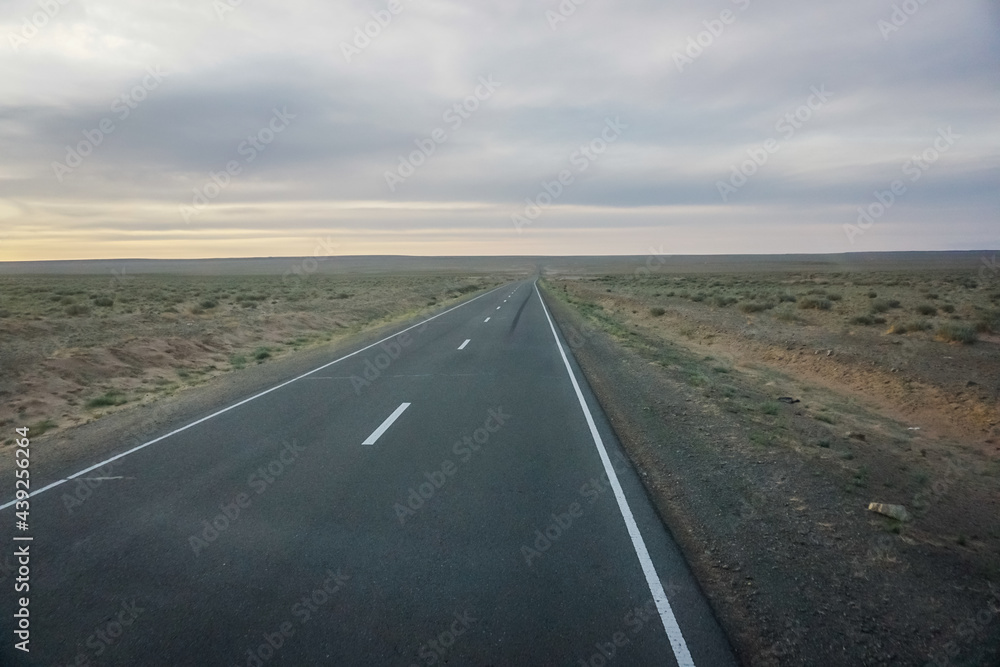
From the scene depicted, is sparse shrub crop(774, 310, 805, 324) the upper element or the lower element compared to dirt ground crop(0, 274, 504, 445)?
lower

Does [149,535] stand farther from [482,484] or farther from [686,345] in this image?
[686,345]

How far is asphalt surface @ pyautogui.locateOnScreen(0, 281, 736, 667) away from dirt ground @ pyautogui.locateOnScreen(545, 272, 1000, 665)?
524mm

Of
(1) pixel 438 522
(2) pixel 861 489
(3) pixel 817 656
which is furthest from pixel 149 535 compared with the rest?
(2) pixel 861 489

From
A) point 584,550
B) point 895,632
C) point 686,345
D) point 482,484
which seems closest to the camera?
point 895,632

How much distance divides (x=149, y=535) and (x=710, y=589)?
15.7ft

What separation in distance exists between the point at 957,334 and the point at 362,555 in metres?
20.3

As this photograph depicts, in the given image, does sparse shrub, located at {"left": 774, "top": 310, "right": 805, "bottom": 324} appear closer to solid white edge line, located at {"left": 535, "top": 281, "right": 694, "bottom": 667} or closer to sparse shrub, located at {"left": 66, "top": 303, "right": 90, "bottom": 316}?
solid white edge line, located at {"left": 535, "top": 281, "right": 694, "bottom": 667}

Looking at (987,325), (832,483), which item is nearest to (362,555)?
(832,483)

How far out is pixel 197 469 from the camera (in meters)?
7.58

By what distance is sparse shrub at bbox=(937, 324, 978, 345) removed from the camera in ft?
61.6

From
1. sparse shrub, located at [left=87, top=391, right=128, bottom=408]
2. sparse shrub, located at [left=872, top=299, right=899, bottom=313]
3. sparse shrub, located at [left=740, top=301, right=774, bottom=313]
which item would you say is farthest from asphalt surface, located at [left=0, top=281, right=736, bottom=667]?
sparse shrub, located at [left=740, top=301, right=774, bottom=313]

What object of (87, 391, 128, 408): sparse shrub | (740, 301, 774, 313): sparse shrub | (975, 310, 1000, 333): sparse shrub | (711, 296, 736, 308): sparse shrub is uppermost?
(87, 391, 128, 408): sparse shrub

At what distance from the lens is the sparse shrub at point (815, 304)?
3108cm

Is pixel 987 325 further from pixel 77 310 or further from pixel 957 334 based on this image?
pixel 77 310
